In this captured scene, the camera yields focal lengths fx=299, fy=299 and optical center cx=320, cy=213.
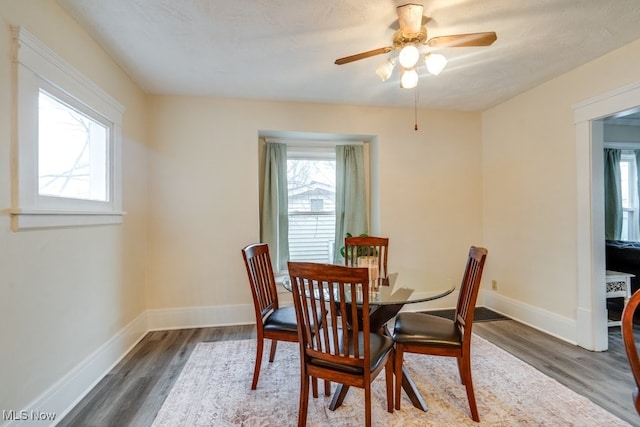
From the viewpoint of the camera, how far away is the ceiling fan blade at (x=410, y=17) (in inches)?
68.7

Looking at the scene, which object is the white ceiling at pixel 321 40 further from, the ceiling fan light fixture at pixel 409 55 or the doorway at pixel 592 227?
the doorway at pixel 592 227

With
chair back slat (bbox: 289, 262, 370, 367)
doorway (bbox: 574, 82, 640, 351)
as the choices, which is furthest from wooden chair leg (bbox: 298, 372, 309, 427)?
doorway (bbox: 574, 82, 640, 351)

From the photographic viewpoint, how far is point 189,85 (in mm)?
2965

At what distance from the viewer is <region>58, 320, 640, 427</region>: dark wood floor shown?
1837mm

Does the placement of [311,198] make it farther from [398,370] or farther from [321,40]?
[398,370]

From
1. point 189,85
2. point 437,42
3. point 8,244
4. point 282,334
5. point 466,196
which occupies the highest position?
point 189,85

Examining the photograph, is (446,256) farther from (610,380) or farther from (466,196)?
(610,380)

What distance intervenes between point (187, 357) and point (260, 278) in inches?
42.1

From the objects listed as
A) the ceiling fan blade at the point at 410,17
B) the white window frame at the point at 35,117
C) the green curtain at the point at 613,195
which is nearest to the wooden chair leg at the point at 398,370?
the ceiling fan blade at the point at 410,17

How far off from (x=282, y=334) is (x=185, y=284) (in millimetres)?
1707

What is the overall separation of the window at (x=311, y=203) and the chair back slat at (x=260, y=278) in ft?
4.83

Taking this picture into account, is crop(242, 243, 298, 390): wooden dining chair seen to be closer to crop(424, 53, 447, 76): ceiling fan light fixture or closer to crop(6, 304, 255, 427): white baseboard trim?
crop(6, 304, 255, 427): white baseboard trim

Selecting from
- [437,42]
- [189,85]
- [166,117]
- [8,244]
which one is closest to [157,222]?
[166,117]

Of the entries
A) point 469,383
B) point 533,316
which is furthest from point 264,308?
point 533,316
